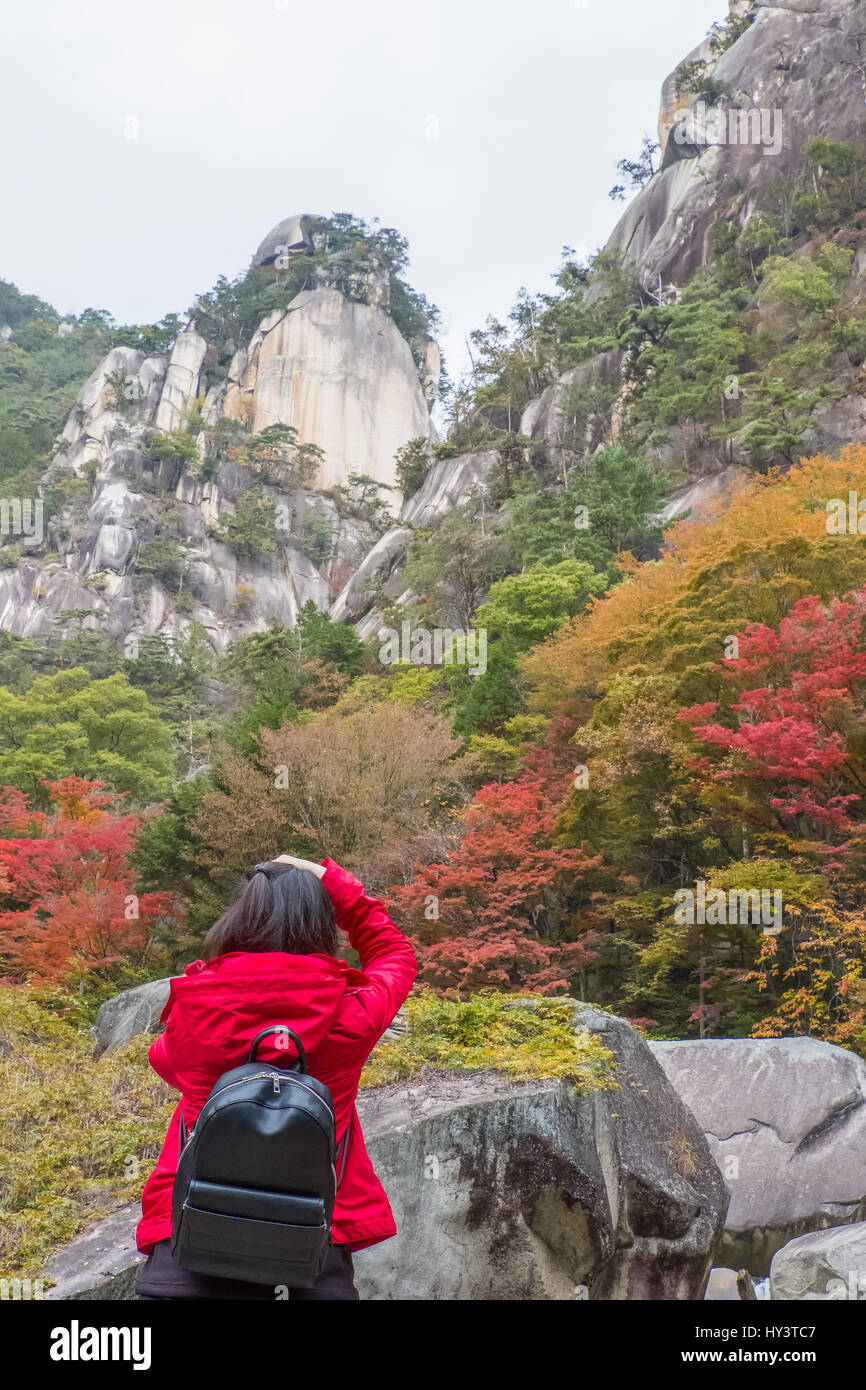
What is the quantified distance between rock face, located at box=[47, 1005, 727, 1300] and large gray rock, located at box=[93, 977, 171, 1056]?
24.1 ft

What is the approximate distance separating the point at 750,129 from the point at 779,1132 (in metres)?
39.6

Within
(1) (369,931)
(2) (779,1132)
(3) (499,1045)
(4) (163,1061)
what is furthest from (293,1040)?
(2) (779,1132)

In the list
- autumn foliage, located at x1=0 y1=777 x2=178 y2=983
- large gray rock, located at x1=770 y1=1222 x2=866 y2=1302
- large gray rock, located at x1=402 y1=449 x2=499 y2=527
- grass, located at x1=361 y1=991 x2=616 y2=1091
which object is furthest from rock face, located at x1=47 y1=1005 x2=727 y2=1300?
large gray rock, located at x1=402 y1=449 x2=499 y2=527

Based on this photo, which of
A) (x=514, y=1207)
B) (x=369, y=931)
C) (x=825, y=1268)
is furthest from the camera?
(x=825, y=1268)

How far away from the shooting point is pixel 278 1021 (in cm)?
216

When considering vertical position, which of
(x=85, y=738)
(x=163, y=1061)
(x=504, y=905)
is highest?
(x=85, y=738)

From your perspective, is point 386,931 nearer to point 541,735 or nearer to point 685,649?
point 685,649

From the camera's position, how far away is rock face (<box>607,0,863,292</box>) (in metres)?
→ 36.2

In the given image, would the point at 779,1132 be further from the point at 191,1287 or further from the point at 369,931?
the point at 191,1287

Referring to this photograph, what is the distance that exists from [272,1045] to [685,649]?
1141 centimetres

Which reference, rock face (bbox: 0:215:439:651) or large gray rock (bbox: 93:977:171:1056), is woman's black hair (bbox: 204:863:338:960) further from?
rock face (bbox: 0:215:439:651)

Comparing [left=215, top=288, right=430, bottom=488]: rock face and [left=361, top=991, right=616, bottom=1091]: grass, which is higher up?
[left=215, top=288, right=430, bottom=488]: rock face

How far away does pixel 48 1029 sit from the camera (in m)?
10.5

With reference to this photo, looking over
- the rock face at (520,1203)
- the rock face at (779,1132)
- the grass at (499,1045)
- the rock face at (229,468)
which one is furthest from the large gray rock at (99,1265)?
the rock face at (229,468)
